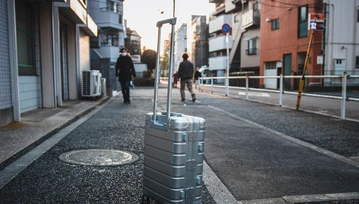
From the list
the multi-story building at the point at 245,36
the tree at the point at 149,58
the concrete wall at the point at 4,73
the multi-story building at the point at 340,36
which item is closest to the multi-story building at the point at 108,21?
the multi-story building at the point at 245,36

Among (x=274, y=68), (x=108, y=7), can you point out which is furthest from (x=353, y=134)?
(x=108, y=7)

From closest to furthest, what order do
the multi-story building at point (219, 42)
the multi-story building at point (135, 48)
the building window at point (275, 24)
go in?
the building window at point (275, 24) → the multi-story building at point (219, 42) → the multi-story building at point (135, 48)

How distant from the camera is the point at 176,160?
2277mm

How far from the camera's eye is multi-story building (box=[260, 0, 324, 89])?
22.3 m

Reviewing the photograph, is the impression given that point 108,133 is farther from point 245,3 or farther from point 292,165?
point 245,3

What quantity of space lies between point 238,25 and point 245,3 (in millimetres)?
3061

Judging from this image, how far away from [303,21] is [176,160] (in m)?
24.0

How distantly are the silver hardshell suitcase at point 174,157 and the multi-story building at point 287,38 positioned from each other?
70.0 feet

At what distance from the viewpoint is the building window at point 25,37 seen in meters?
7.76

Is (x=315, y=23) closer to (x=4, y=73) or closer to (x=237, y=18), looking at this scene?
(x=4, y=73)

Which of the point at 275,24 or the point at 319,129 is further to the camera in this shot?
the point at 275,24

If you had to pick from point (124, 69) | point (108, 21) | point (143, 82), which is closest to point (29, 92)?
point (124, 69)

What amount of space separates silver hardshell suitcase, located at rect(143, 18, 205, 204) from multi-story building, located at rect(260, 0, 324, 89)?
21331mm

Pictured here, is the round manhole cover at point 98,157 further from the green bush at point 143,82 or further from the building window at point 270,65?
the green bush at point 143,82
